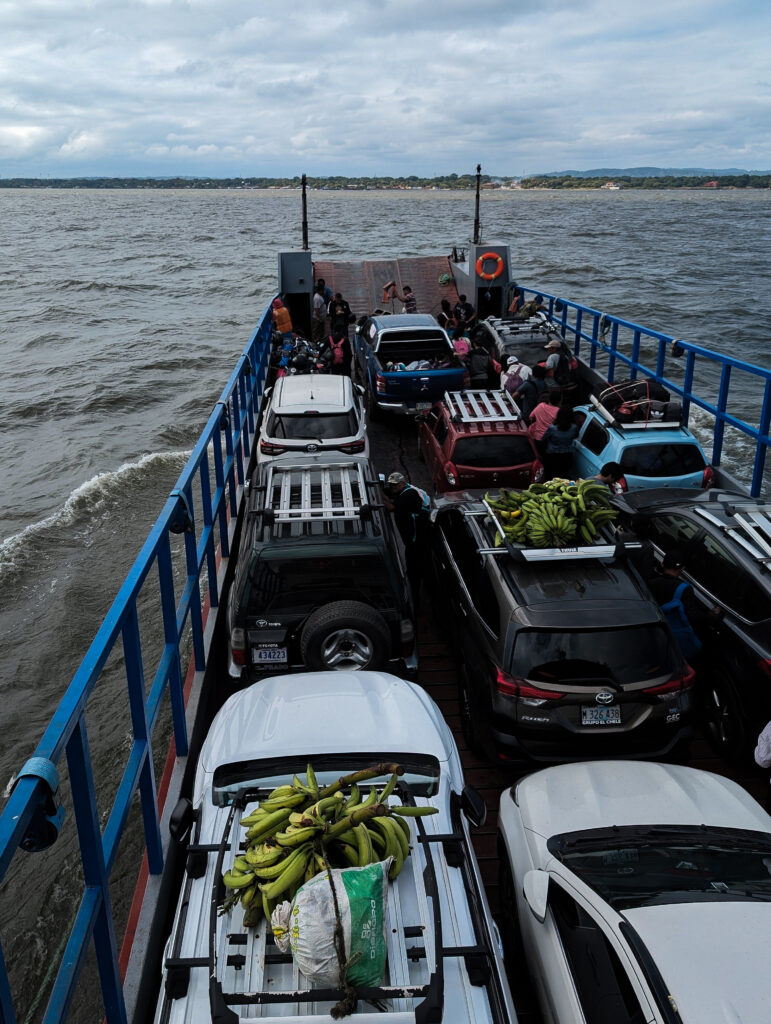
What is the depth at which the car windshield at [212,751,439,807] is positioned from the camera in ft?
12.7

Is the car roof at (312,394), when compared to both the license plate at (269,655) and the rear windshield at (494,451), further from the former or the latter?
the license plate at (269,655)

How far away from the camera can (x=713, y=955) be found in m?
3.04

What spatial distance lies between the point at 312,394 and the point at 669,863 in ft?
25.3

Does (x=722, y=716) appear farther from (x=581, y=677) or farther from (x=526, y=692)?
(x=526, y=692)

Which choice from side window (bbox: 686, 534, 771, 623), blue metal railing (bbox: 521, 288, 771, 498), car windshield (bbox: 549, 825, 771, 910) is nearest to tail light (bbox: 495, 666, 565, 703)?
car windshield (bbox: 549, 825, 771, 910)

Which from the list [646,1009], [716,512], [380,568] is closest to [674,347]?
[716,512]

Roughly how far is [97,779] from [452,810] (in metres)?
5.96

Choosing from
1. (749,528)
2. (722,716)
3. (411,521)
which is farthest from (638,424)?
(722,716)

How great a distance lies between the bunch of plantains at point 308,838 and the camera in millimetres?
3096

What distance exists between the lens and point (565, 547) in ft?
19.9

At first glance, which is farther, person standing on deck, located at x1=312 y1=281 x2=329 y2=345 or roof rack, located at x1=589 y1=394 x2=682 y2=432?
person standing on deck, located at x1=312 y1=281 x2=329 y2=345

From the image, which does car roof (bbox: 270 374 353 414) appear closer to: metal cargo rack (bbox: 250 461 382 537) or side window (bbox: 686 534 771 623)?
metal cargo rack (bbox: 250 461 382 537)

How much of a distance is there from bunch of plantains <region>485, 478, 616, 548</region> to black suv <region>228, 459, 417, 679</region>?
100 cm

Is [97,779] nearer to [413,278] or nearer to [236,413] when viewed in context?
[236,413]
